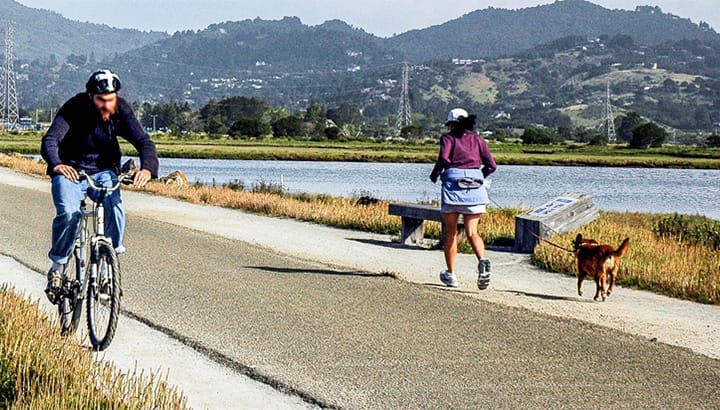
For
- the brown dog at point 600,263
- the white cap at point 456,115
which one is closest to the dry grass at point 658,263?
the brown dog at point 600,263

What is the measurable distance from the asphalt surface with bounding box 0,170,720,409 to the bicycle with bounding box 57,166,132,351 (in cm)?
82

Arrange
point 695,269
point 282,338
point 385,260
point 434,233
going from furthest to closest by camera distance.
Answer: point 434,233 < point 385,260 < point 695,269 < point 282,338

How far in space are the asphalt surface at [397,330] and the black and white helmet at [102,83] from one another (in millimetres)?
2174

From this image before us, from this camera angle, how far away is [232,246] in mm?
17000

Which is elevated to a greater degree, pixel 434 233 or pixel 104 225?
pixel 104 225

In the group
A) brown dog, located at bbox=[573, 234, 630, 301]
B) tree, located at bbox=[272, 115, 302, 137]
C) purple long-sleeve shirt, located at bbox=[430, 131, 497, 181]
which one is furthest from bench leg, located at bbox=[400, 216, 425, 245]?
tree, located at bbox=[272, 115, 302, 137]

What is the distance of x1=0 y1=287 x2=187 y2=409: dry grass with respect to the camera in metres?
6.28

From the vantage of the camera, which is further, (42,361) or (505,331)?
(505,331)

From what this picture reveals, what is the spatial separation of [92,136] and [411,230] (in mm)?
9732

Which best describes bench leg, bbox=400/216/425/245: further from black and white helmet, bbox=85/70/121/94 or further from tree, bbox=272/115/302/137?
tree, bbox=272/115/302/137

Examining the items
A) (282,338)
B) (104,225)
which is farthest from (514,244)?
(104,225)

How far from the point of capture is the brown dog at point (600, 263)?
12.3 meters

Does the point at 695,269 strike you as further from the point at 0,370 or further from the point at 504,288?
the point at 0,370

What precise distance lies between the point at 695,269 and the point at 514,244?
3.90 meters
